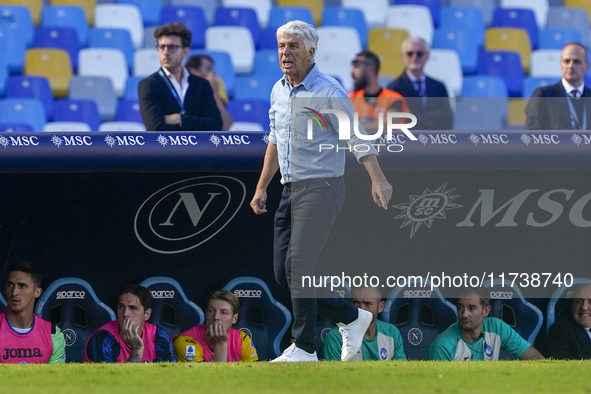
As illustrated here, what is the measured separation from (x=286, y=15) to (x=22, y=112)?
3373mm

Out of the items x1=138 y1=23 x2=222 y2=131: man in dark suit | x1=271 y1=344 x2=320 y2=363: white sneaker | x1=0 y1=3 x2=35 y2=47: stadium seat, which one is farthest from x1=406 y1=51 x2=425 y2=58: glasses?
x1=0 y1=3 x2=35 y2=47: stadium seat

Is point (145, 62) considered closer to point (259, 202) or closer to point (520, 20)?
point (520, 20)

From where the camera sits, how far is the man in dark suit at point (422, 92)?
219 inches

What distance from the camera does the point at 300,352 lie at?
416 cm

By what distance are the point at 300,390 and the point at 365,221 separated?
1.62 metres

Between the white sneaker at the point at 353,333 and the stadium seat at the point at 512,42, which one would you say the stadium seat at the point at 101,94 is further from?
the white sneaker at the point at 353,333

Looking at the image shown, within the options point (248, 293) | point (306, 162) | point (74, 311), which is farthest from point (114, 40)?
point (306, 162)

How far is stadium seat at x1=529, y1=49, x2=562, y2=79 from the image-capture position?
9516 millimetres

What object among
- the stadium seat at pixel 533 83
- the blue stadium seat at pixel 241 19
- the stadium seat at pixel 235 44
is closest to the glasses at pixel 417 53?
the stadium seat at pixel 533 83

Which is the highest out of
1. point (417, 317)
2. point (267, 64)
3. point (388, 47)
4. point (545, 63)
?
point (388, 47)

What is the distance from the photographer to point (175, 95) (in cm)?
529

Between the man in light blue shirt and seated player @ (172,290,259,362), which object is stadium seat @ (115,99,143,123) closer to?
seated player @ (172,290,259,362)

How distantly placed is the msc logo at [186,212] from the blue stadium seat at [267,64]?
14.6 feet

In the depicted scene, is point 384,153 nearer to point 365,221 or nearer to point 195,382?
point 365,221
